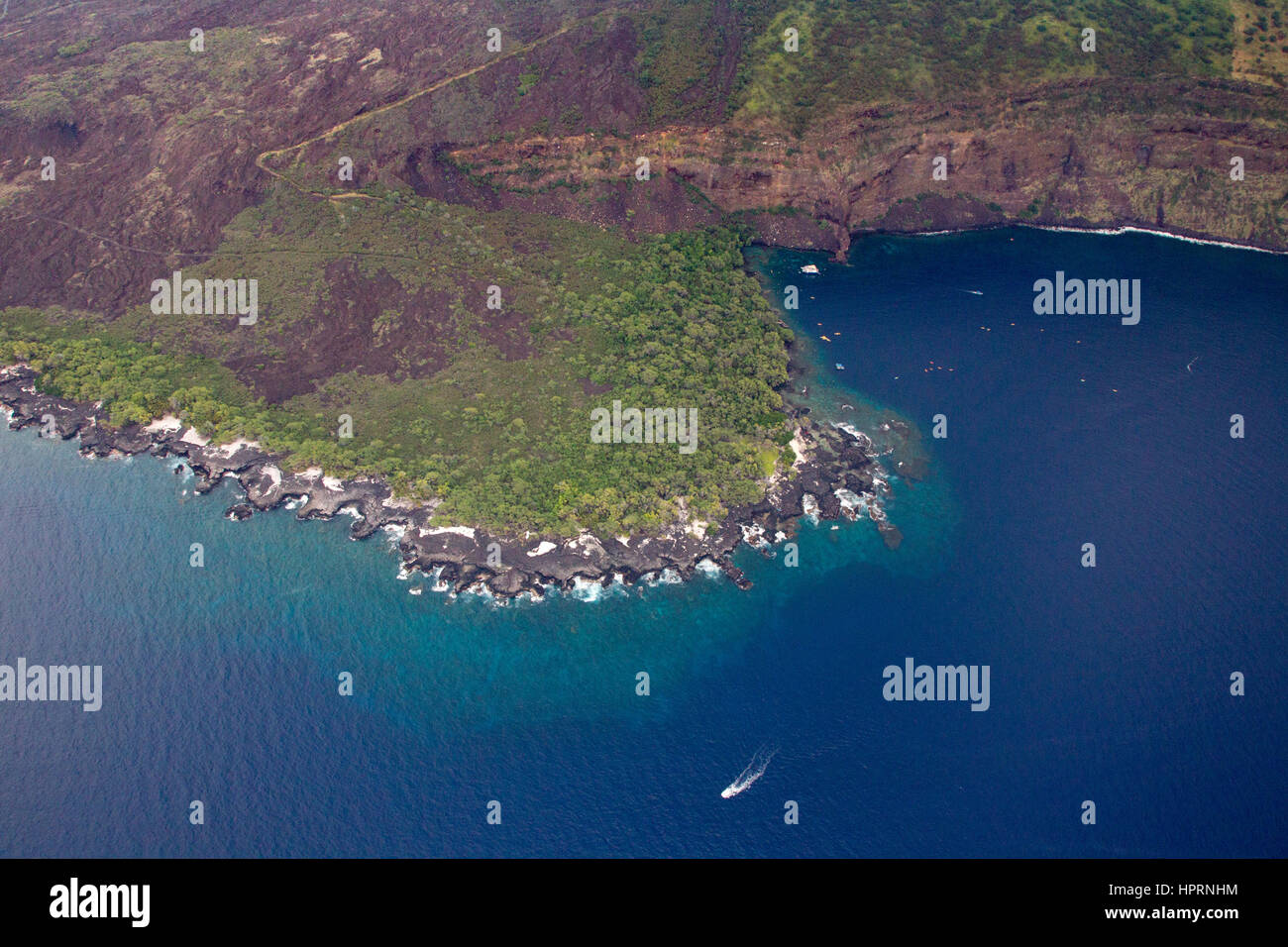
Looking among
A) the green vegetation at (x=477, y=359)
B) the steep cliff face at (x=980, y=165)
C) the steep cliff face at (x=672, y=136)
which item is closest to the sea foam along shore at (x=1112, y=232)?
the steep cliff face at (x=980, y=165)

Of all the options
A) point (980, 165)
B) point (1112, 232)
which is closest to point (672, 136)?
point (980, 165)

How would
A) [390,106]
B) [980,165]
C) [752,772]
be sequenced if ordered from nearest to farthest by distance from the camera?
[752,772] < [390,106] < [980,165]

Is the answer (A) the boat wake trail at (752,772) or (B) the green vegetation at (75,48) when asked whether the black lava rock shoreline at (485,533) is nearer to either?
(A) the boat wake trail at (752,772)

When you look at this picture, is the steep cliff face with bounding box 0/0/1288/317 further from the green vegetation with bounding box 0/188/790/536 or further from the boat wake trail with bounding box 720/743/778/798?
the boat wake trail with bounding box 720/743/778/798

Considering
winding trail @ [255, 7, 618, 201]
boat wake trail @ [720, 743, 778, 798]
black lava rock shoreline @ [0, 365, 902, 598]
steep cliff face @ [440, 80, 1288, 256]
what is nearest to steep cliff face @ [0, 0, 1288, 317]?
steep cliff face @ [440, 80, 1288, 256]

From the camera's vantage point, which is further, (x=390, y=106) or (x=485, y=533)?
(x=390, y=106)

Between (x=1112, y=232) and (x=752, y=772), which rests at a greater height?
(x=1112, y=232)

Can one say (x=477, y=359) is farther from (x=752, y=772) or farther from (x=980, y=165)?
(x=980, y=165)
